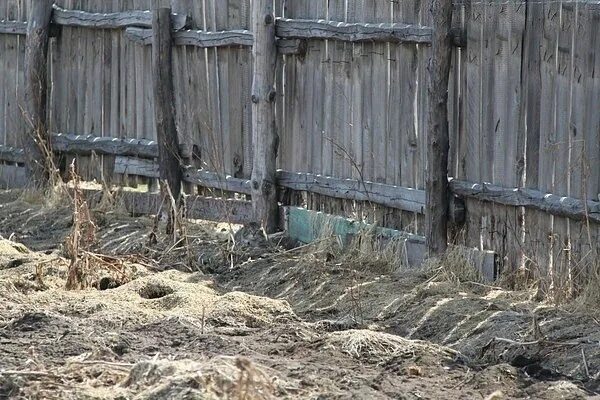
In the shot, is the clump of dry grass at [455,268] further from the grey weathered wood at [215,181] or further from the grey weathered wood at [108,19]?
the grey weathered wood at [108,19]

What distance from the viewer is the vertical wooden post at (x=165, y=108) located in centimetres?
1080

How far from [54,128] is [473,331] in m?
6.20

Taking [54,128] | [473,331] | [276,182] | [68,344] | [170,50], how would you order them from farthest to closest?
1. [54,128]
2. [170,50]
3. [276,182]
4. [473,331]
5. [68,344]

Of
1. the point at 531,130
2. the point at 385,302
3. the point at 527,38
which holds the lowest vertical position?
the point at 385,302

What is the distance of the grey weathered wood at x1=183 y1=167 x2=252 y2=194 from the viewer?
10284 millimetres

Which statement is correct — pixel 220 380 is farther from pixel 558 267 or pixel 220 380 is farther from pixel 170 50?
pixel 170 50

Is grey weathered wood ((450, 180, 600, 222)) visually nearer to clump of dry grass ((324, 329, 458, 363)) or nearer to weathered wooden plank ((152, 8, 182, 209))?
clump of dry grass ((324, 329, 458, 363))

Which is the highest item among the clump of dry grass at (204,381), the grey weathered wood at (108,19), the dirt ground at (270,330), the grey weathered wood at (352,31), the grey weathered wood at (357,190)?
the grey weathered wood at (108,19)

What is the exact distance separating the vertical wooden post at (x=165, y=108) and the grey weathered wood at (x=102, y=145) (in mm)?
267

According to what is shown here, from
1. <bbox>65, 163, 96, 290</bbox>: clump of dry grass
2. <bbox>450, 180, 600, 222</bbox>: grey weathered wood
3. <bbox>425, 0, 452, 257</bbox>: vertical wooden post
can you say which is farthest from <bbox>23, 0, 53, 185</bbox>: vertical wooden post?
<bbox>450, 180, 600, 222</bbox>: grey weathered wood

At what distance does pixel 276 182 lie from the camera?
998 cm

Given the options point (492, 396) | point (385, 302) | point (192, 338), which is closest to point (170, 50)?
point (385, 302)

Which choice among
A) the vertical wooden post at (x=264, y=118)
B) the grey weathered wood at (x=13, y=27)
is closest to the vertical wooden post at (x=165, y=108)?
the vertical wooden post at (x=264, y=118)

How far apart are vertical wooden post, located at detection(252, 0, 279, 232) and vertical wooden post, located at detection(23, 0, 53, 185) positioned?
2679 mm
